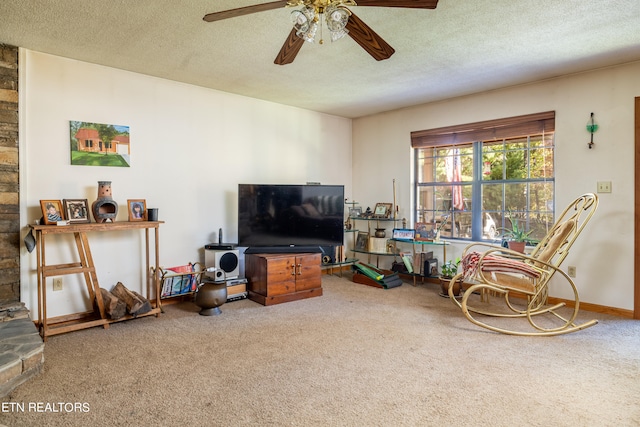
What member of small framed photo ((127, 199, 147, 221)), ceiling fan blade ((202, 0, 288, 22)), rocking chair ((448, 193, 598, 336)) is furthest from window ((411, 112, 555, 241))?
small framed photo ((127, 199, 147, 221))

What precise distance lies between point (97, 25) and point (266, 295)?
262cm

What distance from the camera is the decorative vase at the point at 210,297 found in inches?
128

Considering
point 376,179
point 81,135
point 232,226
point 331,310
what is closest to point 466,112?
point 376,179

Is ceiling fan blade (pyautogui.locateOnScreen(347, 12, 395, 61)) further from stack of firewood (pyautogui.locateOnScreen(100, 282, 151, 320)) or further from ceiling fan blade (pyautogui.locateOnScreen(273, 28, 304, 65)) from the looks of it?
stack of firewood (pyautogui.locateOnScreen(100, 282, 151, 320))

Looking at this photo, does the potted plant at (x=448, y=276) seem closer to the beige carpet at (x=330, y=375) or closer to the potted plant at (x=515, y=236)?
the potted plant at (x=515, y=236)

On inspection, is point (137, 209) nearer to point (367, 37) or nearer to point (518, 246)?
point (367, 37)

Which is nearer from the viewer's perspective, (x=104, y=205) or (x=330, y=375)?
(x=330, y=375)

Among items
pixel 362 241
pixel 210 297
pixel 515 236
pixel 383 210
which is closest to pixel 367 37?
pixel 210 297

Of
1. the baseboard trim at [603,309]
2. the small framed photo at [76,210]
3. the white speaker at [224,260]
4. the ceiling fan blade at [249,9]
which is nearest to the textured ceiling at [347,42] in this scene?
the ceiling fan blade at [249,9]

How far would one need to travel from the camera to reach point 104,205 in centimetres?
311

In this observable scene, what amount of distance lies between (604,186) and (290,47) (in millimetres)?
3156

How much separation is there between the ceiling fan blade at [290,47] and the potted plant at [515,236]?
9.54ft

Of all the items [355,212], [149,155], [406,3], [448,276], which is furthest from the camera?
[355,212]

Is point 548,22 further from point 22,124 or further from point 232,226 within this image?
point 22,124
